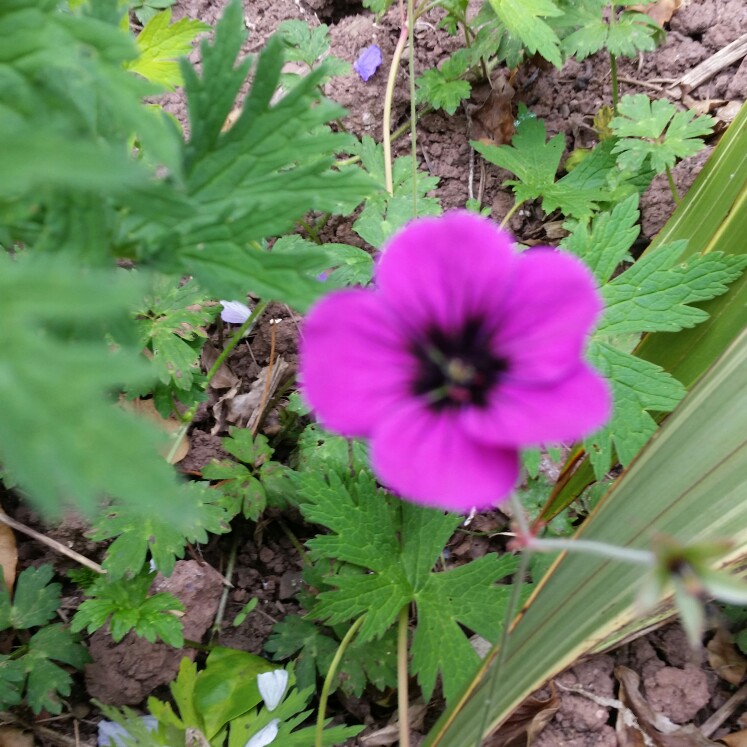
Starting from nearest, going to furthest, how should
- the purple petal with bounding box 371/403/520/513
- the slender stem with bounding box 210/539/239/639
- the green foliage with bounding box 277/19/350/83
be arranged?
the purple petal with bounding box 371/403/520/513
the slender stem with bounding box 210/539/239/639
the green foliage with bounding box 277/19/350/83

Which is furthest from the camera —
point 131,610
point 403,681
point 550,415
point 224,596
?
point 224,596

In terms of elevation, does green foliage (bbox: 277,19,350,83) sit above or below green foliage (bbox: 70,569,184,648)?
above

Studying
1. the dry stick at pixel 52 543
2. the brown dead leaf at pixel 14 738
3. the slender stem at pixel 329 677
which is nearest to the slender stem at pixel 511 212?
the slender stem at pixel 329 677

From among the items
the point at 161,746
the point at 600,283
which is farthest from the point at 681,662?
the point at 161,746

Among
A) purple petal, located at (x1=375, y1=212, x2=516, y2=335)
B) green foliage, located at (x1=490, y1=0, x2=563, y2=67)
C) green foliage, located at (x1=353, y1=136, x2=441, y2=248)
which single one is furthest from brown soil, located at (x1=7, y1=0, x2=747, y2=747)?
purple petal, located at (x1=375, y1=212, x2=516, y2=335)

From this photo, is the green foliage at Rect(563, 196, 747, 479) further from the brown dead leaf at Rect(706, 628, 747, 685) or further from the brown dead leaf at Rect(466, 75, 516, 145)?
the brown dead leaf at Rect(466, 75, 516, 145)

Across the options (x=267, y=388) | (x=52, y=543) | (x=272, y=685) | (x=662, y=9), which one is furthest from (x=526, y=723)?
(x=662, y=9)

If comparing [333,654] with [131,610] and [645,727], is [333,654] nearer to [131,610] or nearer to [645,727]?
[131,610]
